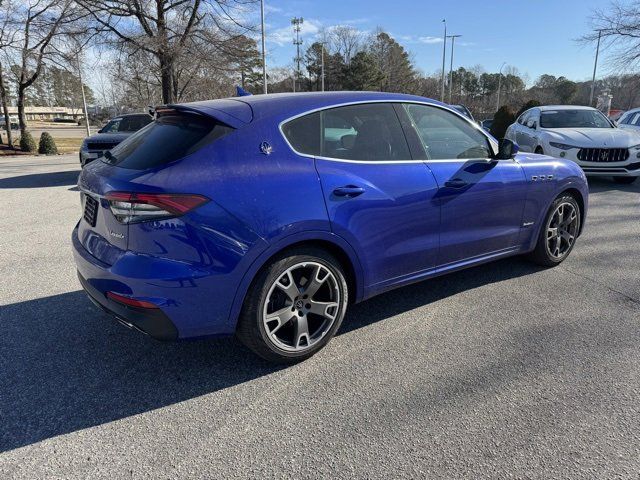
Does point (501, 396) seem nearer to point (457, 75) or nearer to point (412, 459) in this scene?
point (412, 459)

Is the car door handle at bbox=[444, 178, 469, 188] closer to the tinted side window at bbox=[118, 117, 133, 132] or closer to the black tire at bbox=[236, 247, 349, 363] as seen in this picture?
the black tire at bbox=[236, 247, 349, 363]

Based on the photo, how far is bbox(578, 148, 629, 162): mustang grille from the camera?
8914 millimetres

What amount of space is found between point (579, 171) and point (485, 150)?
143 cm

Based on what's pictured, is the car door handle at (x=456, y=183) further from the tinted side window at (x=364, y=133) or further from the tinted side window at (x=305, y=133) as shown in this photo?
the tinted side window at (x=305, y=133)

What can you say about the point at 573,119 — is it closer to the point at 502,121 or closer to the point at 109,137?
the point at 109,137

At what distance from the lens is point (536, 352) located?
3.17m

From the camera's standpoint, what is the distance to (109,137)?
10586 millimetres

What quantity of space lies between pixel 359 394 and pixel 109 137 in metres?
9.86

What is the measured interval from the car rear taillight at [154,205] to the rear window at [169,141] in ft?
0.82

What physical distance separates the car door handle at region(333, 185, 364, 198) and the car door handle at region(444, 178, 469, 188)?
0.85 m

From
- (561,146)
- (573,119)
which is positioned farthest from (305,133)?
(573,119)

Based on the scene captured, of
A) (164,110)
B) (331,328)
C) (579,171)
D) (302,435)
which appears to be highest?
(164,110)

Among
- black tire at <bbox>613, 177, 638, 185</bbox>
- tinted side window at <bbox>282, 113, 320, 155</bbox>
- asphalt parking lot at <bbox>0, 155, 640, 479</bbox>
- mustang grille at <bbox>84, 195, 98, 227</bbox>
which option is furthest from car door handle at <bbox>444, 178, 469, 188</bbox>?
black tire at <bbox>613, 177, 638, 185</bbox>

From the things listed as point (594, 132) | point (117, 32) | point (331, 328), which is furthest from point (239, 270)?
point (117, 32)
